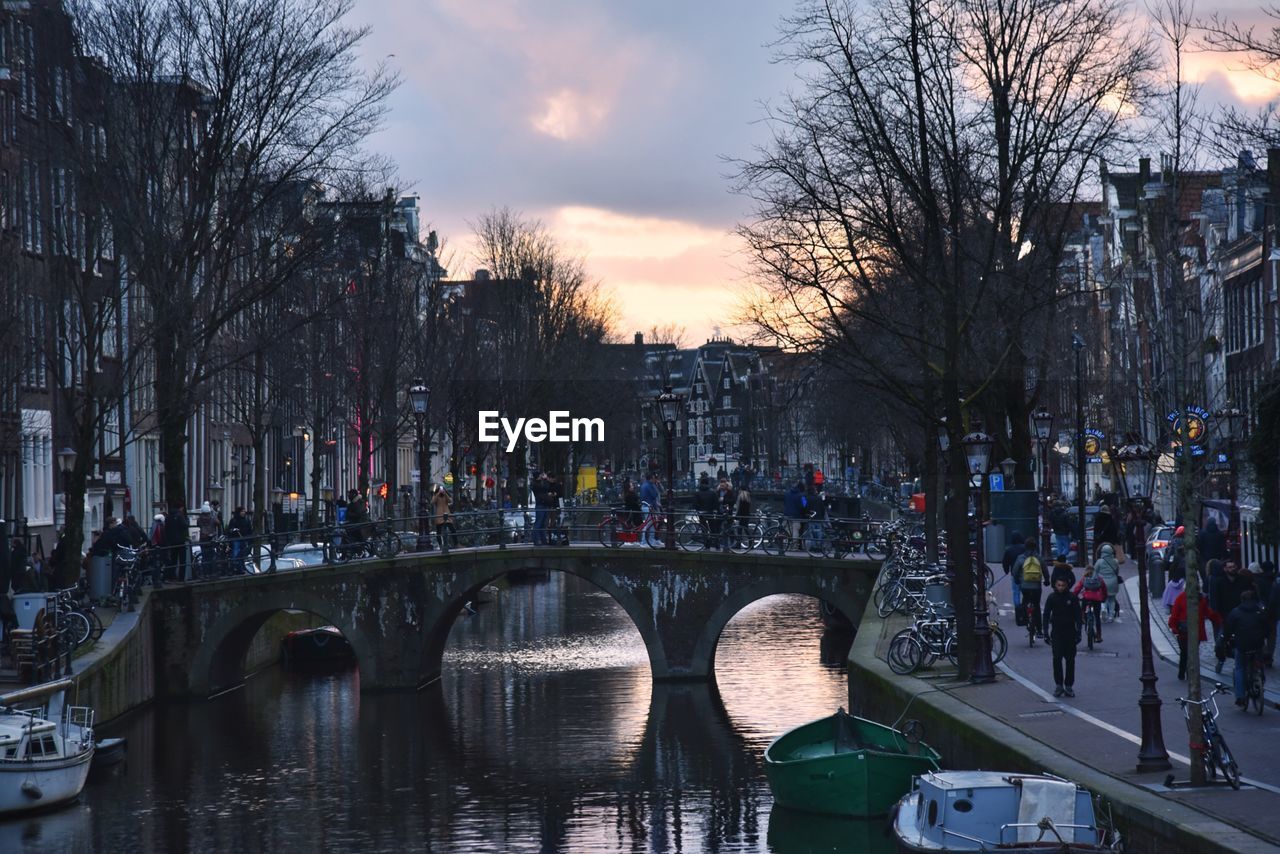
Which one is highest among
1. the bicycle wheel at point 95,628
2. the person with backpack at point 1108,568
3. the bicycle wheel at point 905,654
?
the person with backpack at point 1108,568

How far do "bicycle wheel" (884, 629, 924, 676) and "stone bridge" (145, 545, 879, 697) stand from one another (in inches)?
587

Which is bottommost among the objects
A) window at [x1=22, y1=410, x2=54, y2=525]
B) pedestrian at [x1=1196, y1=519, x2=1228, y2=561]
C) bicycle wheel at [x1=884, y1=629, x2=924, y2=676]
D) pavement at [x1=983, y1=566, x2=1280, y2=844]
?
pavement at [x1=983, y1=566, x2=1280, y2=844]

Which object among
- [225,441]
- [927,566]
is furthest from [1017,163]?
[225,441]

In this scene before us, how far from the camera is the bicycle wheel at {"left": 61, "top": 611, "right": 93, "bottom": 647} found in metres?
38.2

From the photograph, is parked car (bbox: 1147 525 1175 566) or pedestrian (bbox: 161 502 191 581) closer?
pedestrian (bbox: 161 502 191 581)

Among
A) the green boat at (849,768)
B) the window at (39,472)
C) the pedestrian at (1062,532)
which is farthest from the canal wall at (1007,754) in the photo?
the window at (39,472)

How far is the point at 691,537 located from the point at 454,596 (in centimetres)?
617

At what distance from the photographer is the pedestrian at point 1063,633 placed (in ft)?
94.2

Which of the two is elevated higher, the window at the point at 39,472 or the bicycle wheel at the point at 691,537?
the window at the point at 39,472

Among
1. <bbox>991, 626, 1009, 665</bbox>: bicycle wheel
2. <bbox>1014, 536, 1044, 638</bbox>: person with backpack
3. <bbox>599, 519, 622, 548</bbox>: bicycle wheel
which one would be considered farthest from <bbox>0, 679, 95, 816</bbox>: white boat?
<bbox>599, 519, 622, 548</bbox>: bicycle wheel

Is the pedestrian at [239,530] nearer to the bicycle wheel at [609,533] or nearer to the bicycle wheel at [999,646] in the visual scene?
the bicycle wheel at [609,533]

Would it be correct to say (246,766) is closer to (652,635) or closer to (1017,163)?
(652,635)

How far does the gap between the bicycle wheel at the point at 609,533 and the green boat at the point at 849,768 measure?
793 inches

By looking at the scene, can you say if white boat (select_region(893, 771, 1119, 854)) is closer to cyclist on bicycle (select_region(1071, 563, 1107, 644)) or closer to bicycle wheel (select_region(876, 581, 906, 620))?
cyclist on bicycle (select_region(1071, 563, 1107, 644))
